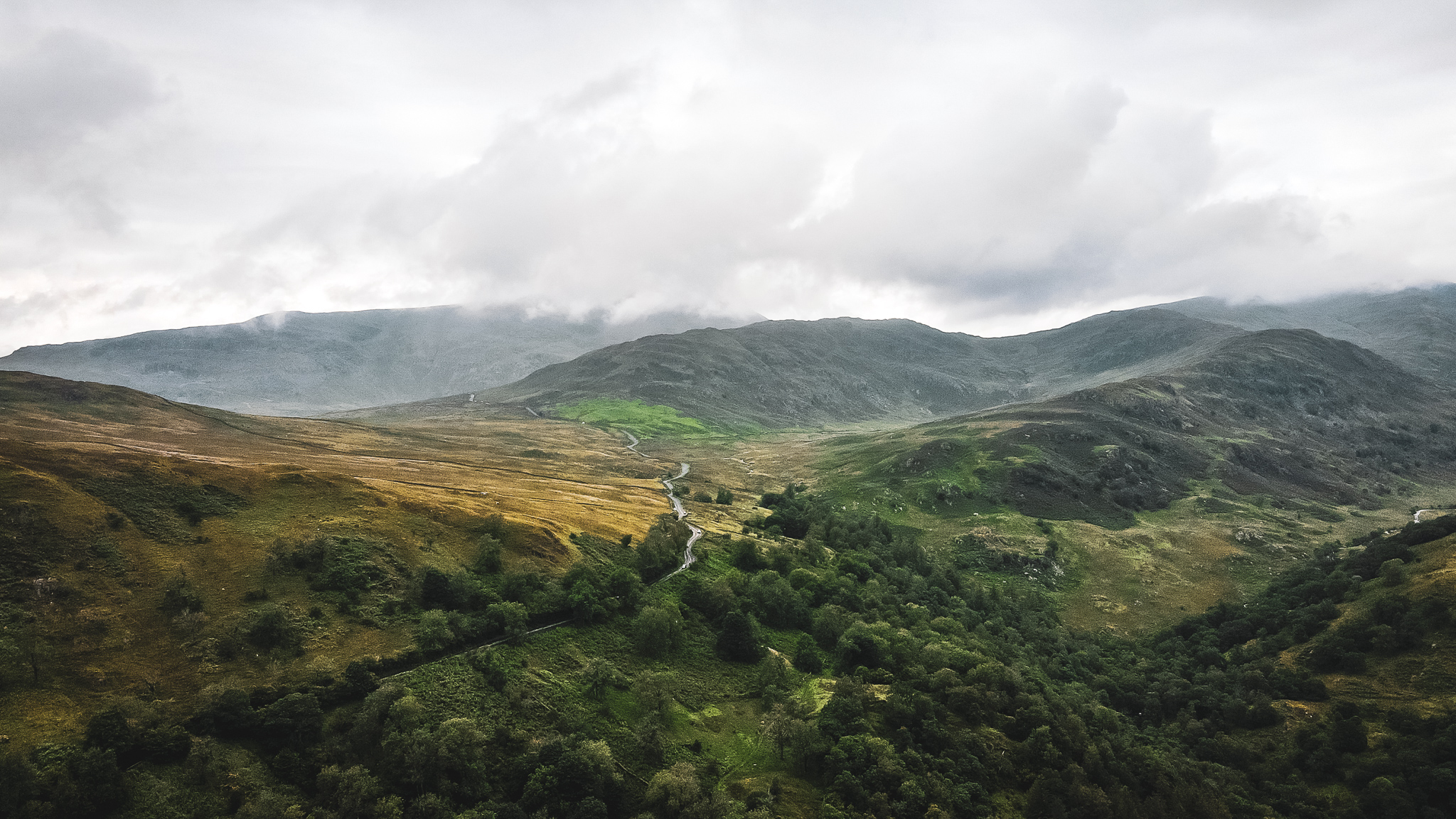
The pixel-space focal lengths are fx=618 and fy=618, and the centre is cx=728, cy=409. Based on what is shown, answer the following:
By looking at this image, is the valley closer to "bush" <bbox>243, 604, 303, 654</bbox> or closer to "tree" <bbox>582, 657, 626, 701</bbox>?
"bush" <bbox>243, 604, 303, 654</bbox>

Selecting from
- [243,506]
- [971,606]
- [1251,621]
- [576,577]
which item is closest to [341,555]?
[243,506]

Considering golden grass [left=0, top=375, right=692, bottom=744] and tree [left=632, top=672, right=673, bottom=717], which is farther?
tree [left=632, top=672, right=673, bottom=717]

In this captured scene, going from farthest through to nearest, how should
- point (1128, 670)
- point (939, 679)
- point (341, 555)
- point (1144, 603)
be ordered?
point (1144, 603)
point (1128, 670)
point (939, 679)
point (341, 555)

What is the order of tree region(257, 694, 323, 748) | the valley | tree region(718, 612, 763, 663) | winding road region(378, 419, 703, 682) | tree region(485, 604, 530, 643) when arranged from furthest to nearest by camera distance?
tree region(718, 612, 763, 663) < tree region(485, 604, 530, 643) < winding road region(378, 419, 703, 682) < tree region(257, 694, 323, 748) < the valley

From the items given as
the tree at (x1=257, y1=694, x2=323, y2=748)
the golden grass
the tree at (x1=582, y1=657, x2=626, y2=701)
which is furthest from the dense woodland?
the golden grass

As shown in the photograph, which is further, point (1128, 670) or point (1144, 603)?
point (1144, 603)

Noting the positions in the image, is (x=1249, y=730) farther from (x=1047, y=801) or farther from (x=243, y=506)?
(x=243, y=506)
